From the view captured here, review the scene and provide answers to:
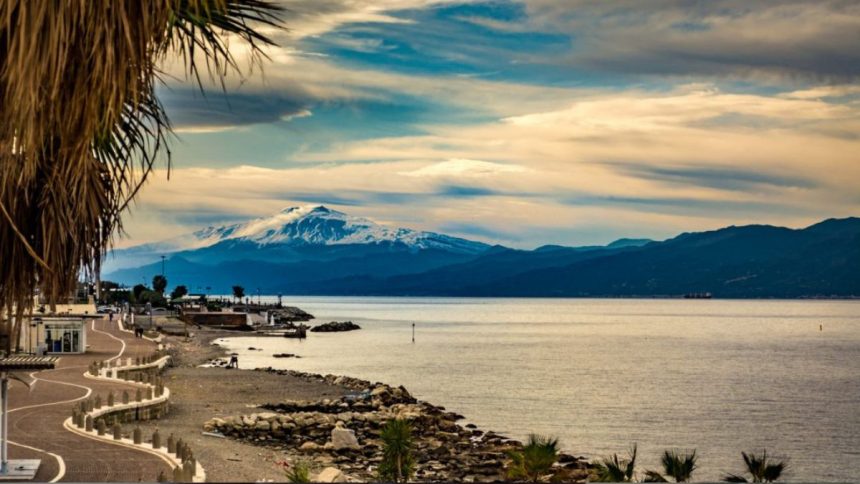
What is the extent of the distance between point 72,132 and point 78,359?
62946 millimetres

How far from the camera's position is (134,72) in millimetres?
6184

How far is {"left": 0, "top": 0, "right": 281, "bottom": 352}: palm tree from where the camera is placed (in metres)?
5.77

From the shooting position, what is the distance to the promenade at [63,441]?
25.8 m

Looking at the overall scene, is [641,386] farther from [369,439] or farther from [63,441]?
[63,441]

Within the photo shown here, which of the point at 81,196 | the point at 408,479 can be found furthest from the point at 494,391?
the point at 81,196

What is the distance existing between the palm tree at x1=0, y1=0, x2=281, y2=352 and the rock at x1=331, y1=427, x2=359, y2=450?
32.3 m

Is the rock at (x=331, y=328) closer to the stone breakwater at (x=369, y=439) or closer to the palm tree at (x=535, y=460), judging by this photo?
the stone breakwater at (x=369, y=439)

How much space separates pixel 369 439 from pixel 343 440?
338 centimetres

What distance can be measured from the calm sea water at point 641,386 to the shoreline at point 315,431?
4561 mm

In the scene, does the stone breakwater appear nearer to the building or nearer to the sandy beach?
the sandy beach

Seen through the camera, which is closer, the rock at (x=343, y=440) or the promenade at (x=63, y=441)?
the promenade at (x=63, y=441)

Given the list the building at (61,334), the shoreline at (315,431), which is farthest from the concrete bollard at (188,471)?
the building at (61,334)

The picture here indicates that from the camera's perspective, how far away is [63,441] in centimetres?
3055

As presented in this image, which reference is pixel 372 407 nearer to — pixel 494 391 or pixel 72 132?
pixel 494 391
